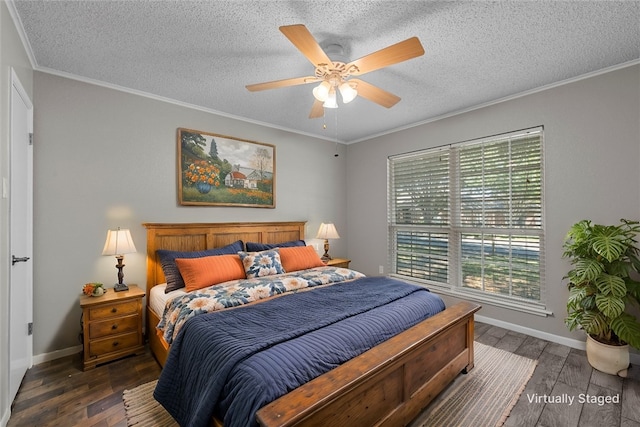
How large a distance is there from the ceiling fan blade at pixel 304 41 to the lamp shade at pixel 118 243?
7.48 feet

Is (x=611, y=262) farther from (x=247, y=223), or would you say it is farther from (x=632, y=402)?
(x=247, y=223)

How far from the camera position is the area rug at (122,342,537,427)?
71.0 inches

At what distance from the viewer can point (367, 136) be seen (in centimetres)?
463

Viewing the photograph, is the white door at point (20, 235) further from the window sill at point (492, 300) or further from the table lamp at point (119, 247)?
the window sill at point (492, 300)

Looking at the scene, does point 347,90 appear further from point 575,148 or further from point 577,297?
point 577,297

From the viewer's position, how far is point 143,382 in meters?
2.23

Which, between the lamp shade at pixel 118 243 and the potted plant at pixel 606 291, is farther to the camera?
the lamp shade at pixel 118 243

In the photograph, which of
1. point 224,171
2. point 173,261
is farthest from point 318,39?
point 173,261

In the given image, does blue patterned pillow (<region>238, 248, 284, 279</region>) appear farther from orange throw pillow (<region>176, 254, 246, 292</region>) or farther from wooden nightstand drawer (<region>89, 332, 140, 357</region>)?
wooden nightstand drawer (<region>89, 332, 140, 357</region>)

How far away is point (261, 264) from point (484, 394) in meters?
2.15

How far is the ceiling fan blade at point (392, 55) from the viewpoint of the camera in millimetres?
1631

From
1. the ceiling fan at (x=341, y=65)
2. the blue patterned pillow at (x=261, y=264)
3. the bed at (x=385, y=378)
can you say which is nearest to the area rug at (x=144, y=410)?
the bed at (x=385, y=378)

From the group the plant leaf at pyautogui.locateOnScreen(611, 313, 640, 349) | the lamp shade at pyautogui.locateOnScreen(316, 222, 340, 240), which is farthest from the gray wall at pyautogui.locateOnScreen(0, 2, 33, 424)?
the plant leaf at pyautogui.locateOnScreen(611, 313, 640, 349)

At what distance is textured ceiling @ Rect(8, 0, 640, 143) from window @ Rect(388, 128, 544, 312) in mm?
766
